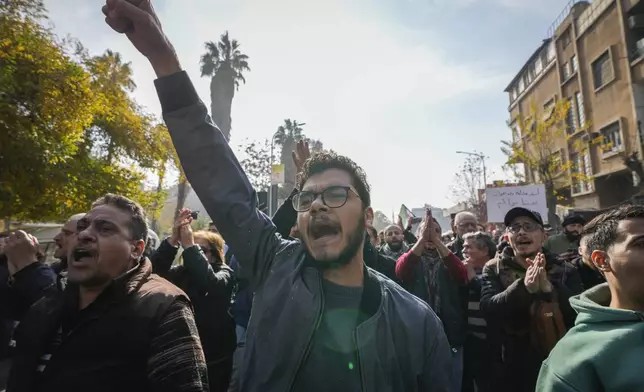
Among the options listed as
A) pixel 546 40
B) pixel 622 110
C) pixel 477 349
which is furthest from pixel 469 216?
pixel 546 40

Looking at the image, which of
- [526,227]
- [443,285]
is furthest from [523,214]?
[443,285]

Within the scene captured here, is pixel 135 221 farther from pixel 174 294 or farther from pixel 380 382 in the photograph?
pixel 380 382

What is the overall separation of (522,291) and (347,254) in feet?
6.33

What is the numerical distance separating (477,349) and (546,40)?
1249 inches

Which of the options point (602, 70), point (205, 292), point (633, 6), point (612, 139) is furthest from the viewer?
point (602, 70)

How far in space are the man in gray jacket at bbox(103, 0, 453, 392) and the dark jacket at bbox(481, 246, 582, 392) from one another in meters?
1.55

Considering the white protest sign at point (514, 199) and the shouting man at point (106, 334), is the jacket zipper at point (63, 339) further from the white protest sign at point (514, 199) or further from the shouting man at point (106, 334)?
the white protest sign at point (514, 199)

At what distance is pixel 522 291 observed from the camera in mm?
2910

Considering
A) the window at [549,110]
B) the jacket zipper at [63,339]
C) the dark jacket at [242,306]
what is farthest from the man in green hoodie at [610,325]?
the window at [549,110]

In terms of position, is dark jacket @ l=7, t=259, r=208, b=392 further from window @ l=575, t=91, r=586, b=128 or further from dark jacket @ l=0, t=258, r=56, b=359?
window @ l=575, t=91, r=586, b=128

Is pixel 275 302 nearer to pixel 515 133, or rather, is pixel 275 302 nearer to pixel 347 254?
pixel 347 254

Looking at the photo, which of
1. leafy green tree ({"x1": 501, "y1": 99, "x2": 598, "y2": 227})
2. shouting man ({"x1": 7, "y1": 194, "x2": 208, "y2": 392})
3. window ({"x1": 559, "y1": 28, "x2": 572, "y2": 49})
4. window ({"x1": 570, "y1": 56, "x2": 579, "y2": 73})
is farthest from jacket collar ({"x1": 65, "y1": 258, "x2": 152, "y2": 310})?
window ({"x1": 559, "y1": 28, "x2": 572, "y2": 49})

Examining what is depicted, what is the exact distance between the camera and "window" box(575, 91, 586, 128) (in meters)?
22.8

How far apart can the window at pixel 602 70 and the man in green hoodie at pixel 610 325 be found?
2282 cm
